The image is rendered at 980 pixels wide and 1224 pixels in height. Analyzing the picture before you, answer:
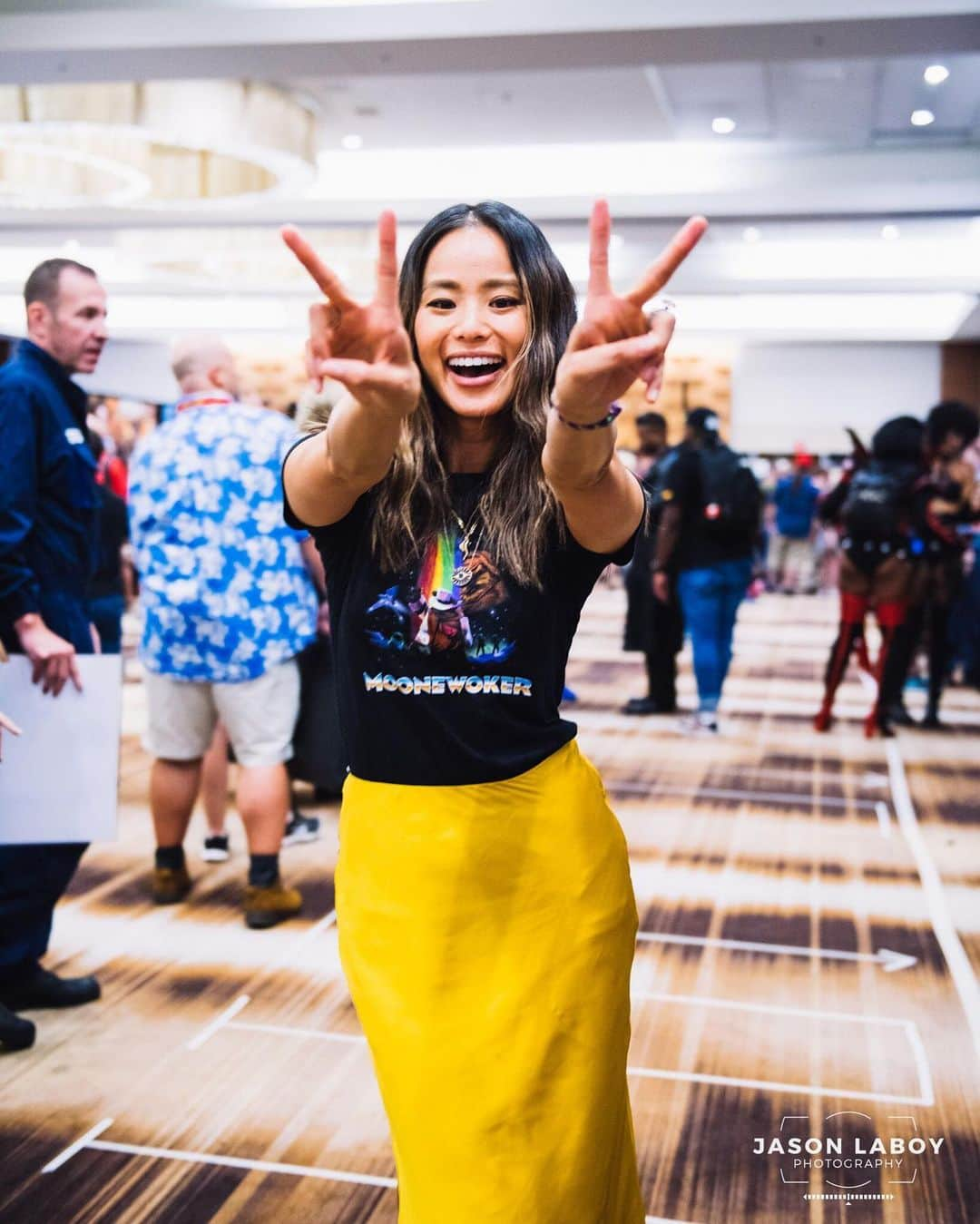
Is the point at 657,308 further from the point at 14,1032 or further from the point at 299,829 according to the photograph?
the point at 299,829

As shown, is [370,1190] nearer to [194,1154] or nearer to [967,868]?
[194,1154]

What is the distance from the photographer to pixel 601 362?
1.28 m

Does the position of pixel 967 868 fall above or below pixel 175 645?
below

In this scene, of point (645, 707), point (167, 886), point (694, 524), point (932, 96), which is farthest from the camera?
point (932, 96)

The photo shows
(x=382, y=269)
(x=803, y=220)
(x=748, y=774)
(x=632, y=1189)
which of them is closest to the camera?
(x=382, y=269)

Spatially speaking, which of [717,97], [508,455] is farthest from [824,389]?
[508,455]

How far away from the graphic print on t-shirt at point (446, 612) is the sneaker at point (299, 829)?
322cm

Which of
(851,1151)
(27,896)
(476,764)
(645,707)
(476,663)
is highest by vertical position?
(476,663)

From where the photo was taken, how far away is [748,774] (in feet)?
19.4

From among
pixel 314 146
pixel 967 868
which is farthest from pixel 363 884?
pixel 314 146

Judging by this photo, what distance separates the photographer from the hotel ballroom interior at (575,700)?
97.9 inches

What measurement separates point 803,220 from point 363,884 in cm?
1105

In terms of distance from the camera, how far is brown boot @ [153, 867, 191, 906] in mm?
4012

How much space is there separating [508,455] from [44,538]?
5.91 ft
